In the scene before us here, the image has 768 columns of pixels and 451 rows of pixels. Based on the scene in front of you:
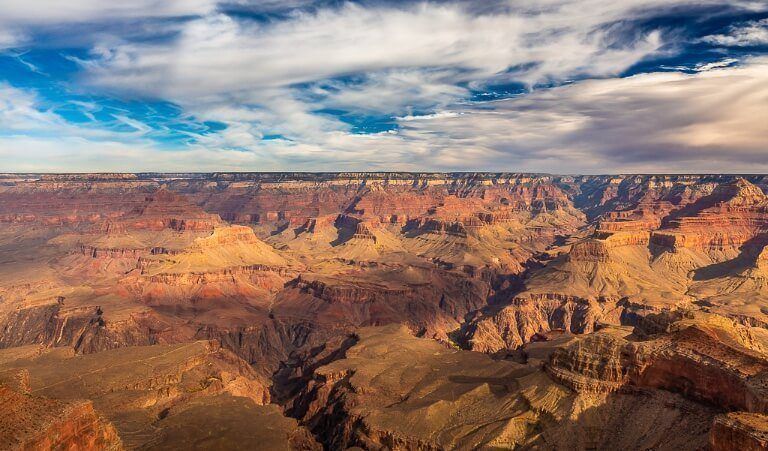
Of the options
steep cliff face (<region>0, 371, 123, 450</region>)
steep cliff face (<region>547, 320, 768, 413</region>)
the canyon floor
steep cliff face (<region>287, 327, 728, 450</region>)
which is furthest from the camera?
steep cliff face (<region>287, 327, 728, 450</region>)

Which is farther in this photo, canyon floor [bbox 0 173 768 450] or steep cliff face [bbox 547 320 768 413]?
canyon floor [bbox 0 173 768 450]

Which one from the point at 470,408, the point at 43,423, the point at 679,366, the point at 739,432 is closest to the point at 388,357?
the point at 470,408

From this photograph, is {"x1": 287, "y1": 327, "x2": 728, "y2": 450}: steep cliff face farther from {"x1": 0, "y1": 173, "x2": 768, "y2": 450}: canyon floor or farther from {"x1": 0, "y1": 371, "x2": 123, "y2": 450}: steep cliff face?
{"x1": 0, "y1": 371, "x2": 123, "y2": 450}: steep cliff face

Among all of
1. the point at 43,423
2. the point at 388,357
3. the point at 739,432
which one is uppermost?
the point at 739,432

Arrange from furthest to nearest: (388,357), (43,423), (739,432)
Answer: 1. (388,357)
2. (43,423)
3. (739,432)

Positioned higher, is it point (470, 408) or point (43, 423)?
point (43, 423)

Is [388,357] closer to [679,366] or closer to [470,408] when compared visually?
[470,408]

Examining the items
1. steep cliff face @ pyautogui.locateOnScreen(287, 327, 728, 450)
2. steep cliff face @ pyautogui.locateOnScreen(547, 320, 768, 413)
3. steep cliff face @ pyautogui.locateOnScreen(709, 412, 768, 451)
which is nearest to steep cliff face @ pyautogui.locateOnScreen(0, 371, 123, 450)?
steep cliff face @ pyautogui.locateOnScreen(287, 327, 728, 450)

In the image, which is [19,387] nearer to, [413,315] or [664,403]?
[664,403]

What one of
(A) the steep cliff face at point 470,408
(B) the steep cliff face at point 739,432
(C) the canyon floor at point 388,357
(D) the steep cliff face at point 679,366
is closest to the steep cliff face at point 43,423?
(C) the canyon floor at point 388,357

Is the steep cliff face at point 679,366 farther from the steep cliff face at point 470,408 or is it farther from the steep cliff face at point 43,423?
the steep cliff face at point 43,423

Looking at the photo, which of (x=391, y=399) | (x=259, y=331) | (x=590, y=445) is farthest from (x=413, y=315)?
(x=590, y=445)
